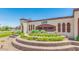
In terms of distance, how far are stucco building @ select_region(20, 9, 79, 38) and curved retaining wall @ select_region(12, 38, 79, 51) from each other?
288 mm

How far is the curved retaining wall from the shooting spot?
3.92 metres

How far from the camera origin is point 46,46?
4012mm

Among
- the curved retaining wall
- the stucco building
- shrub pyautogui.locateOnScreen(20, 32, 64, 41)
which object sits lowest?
the curved retaining wall

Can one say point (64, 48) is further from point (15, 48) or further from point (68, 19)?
point (15, 48)

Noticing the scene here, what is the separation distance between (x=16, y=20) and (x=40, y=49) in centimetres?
118

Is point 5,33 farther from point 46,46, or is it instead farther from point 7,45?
point 46,46

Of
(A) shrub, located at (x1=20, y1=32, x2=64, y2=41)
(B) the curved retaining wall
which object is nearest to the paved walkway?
(B) the curved retaining wall

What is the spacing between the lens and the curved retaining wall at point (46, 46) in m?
3.92

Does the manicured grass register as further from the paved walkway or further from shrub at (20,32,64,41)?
shrub at (20,32,64,41)

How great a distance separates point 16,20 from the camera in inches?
162

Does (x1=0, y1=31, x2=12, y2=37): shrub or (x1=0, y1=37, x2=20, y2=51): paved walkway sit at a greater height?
(x1=0, y1=31, x2=12, y2=37): shrub

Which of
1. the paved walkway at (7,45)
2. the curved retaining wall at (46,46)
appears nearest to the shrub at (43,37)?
the curved retaining wall at (46,46)
